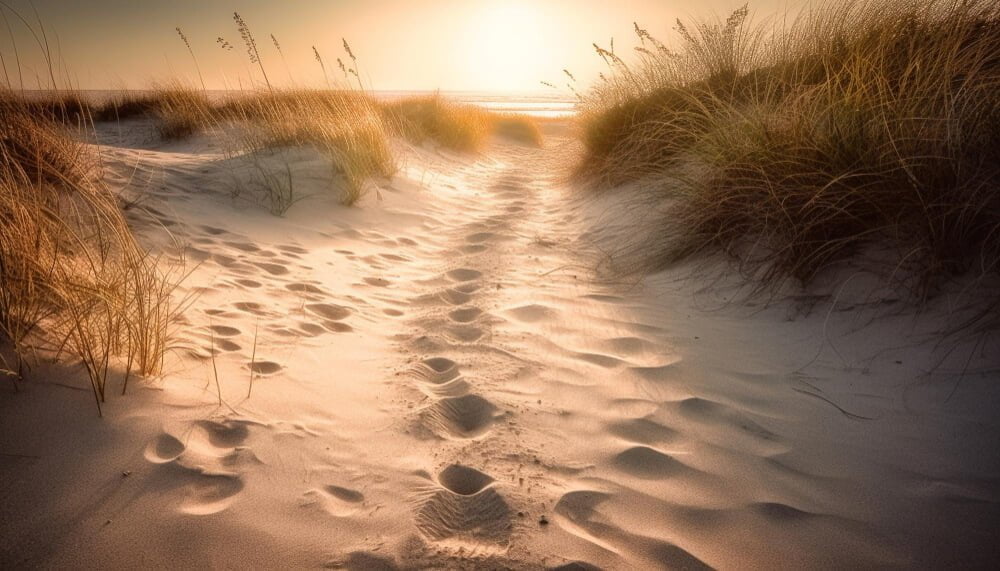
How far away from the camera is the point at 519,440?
5.14 ft

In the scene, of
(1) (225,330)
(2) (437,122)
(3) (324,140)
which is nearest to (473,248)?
(1) (225,330)

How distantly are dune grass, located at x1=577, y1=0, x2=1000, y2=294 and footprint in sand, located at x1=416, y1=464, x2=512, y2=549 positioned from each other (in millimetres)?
1834

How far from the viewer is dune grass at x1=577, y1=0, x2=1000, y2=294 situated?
1.83 m

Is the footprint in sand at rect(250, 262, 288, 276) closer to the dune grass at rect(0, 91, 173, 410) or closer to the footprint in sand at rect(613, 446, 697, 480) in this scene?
the dune grass at rect(0, 91, 173, 410)

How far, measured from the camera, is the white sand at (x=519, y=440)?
44.2 inches

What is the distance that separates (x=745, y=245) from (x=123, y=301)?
292 cm

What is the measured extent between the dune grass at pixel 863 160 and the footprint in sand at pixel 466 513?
6.02 feet

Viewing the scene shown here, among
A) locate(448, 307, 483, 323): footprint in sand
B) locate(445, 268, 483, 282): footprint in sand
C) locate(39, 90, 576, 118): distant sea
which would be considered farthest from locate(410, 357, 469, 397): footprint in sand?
locate(39, 90, 576, 118): distant sea

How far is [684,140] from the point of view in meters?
4.09

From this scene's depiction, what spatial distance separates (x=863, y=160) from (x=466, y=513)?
2.36m

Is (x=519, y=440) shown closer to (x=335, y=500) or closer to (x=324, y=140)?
(x=335, y=500)

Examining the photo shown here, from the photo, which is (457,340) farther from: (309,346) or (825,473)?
(825,473)

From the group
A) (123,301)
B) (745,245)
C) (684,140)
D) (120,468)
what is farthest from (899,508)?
(684,140)

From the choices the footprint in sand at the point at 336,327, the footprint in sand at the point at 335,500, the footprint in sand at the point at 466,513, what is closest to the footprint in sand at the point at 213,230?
the footprint in sand at the point at 336,327
